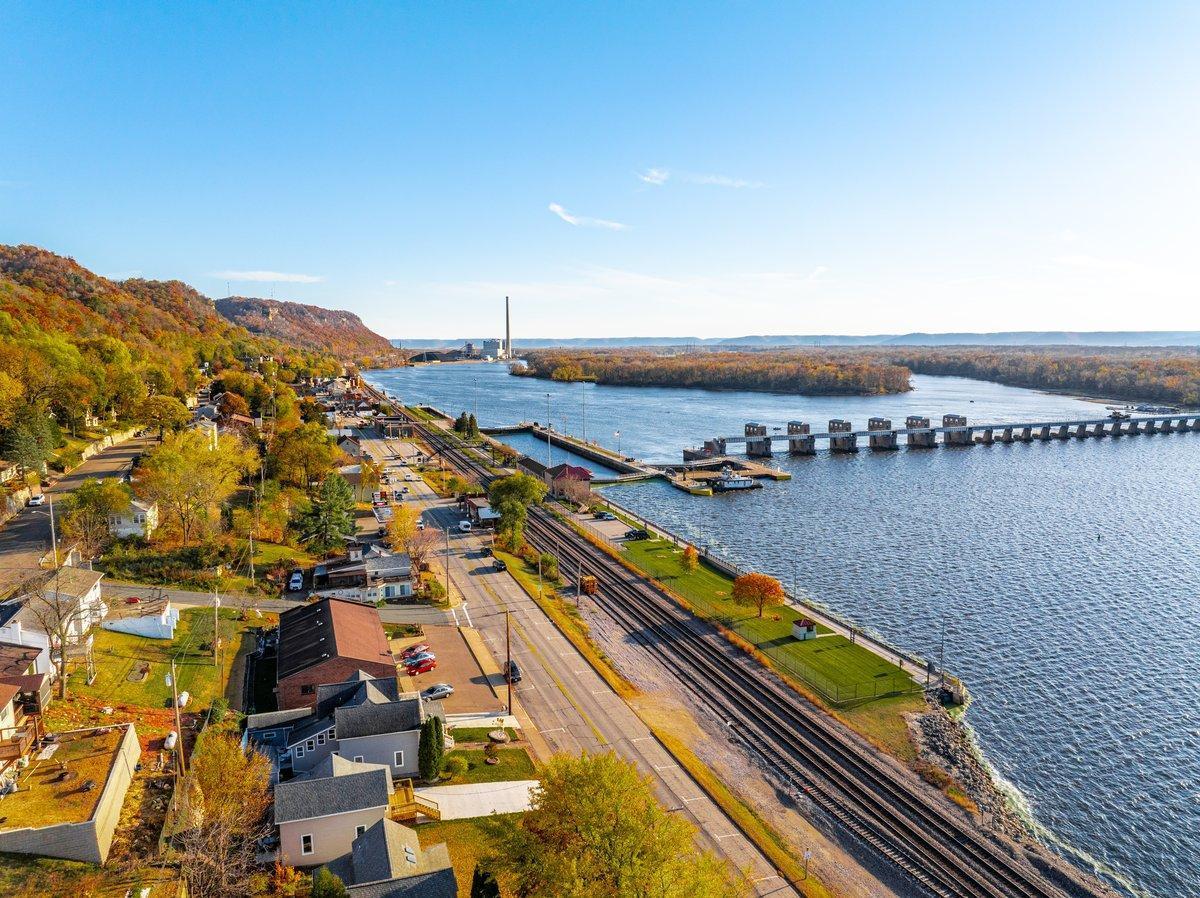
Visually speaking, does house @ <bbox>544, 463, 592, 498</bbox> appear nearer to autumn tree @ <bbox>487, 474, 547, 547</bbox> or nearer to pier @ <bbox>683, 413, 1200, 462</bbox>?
autumn tree @ <bbox>487, 474, 547, 547</bbox>

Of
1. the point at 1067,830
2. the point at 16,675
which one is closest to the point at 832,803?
the point at 1067,830

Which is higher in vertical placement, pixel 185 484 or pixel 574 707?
pixel 185 484

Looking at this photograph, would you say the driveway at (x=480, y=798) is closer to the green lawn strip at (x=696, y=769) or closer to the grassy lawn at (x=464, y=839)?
the grassy lawn at (x=464, y=839)

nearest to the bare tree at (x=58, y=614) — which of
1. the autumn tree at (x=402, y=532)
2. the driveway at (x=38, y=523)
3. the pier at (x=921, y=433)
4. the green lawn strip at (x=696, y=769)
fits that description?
the driveway at (x=38, y=523)

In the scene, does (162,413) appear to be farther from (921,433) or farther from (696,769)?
(921,433)

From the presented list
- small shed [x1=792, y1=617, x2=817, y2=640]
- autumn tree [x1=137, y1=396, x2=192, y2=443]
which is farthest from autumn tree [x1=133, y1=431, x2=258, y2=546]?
small shed [x1=792, y1=617, x2=817, y2=640]

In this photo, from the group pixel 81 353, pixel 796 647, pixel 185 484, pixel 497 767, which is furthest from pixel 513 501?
pixel 81 353
